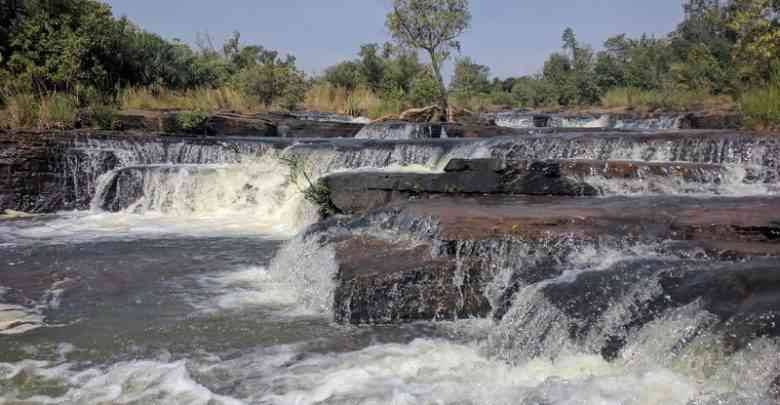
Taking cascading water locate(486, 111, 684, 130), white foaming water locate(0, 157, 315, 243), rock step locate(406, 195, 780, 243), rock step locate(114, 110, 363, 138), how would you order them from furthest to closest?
cascading water locate(486, 111, 684, 130) < rock step locate(114, 110, 363, 138) < white foaming water locate(0, 157, 315, 243) < rock step locate(406, 195, 780, 243)

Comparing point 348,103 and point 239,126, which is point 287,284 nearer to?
point 239,126

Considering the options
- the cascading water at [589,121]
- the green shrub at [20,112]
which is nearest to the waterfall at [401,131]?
the cascading water at [589,121]

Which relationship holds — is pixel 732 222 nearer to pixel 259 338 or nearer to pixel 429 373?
pixel 429 373

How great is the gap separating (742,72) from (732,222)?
14883 millimetres

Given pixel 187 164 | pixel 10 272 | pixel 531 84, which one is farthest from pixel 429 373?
pixel 531 84

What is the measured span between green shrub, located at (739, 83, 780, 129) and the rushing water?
3.88 m

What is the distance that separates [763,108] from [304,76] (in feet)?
49.5

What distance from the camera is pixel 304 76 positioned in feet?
74.6

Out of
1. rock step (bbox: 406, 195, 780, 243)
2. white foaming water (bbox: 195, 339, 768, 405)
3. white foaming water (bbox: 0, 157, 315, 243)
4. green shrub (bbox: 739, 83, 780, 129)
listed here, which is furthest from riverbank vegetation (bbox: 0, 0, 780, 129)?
white foaming water (bbox: 195, 339, 768, 405)

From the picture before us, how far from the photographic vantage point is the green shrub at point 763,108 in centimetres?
1070

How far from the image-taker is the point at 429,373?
11.7 ft

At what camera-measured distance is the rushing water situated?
317 centimetres

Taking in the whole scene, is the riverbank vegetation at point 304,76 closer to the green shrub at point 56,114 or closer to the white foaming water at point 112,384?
the green shrub at point 56,114

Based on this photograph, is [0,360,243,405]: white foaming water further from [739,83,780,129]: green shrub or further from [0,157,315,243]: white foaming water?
[739,83,780,129]: green shrub
